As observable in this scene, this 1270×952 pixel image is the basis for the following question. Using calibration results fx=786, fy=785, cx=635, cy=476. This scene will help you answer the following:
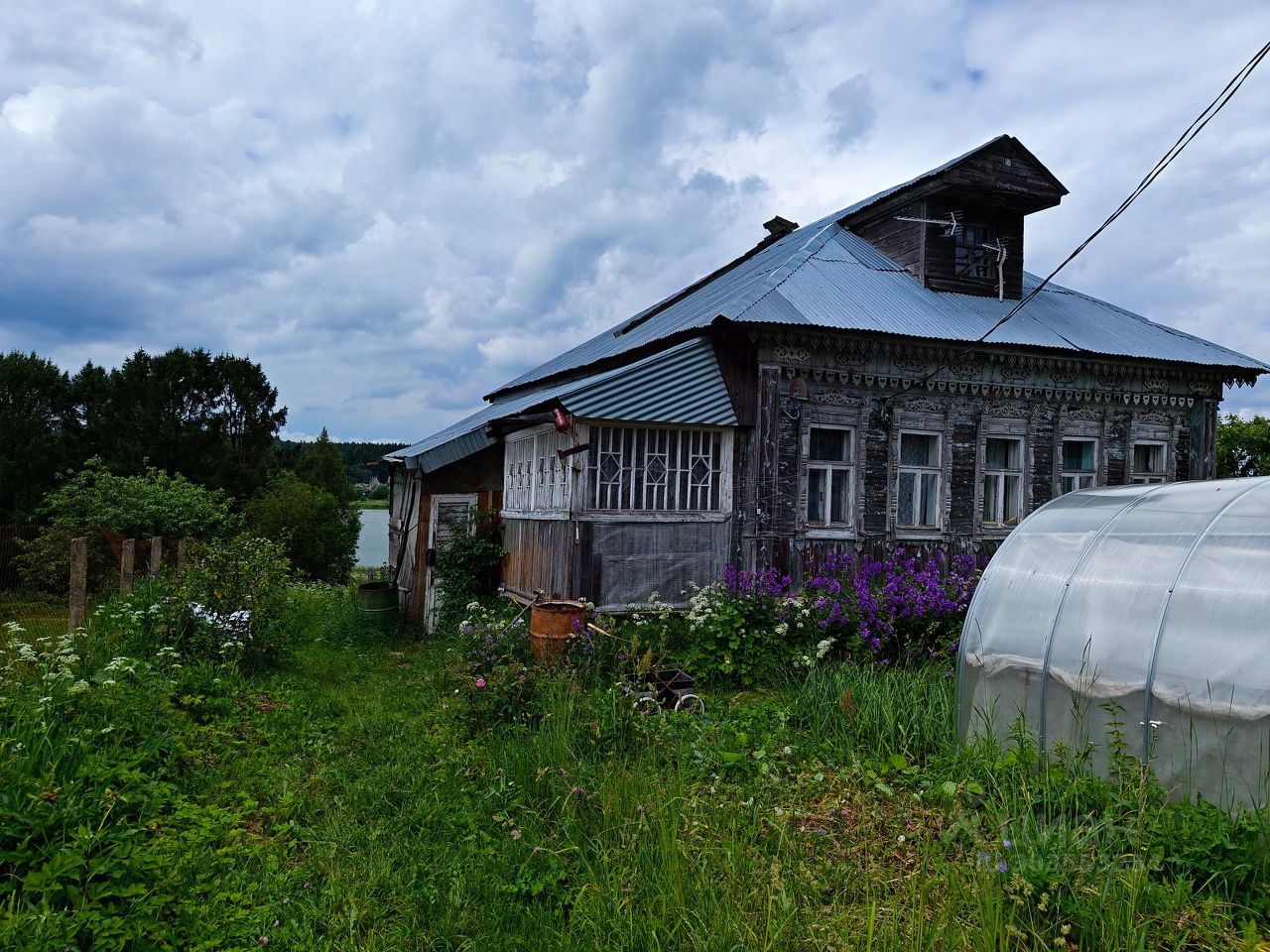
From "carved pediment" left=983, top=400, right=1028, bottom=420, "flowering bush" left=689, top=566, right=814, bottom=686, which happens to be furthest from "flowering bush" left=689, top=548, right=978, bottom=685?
"carved pediment" left=983, top=400, right=1028, bottom=420

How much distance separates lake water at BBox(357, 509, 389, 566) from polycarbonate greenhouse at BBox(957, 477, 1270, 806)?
28.4 meters

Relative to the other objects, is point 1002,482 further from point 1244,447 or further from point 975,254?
point 1244,447

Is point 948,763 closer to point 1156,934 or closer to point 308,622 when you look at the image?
point 1156,934

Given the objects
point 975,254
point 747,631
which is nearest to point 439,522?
point 747,631

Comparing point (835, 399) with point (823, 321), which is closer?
point (823, 321)

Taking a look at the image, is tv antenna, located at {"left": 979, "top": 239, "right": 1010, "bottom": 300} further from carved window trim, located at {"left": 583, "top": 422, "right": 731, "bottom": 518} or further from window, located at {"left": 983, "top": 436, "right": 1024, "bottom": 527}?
carved window trim, located at {"left": 583, "top": 422, "right": 731, "bottom": 518}

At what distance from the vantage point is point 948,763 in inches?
192

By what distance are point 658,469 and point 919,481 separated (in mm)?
3994

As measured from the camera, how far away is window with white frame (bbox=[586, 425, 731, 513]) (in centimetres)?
917

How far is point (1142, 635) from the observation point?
4.49m

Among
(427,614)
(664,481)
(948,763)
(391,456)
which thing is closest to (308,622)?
(427,614)

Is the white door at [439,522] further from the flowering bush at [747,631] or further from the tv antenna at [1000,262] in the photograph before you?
the tv antenna at [1000,262]

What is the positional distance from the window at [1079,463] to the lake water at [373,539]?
25209 mm

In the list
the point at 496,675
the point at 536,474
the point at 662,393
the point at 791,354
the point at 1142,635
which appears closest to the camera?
the point at 1142,635
